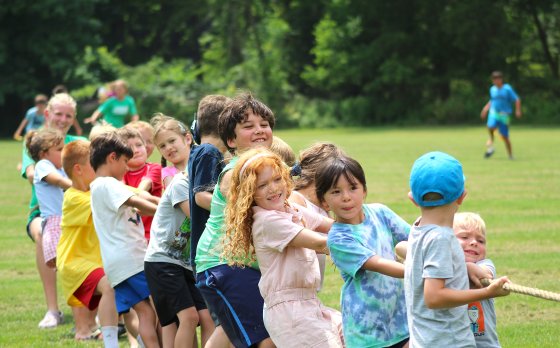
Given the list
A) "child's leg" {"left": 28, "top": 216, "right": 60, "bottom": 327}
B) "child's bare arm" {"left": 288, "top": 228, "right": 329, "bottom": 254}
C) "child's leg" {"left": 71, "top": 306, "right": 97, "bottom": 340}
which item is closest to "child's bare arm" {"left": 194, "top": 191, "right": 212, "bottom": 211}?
"child's bare arm" {"left": 288, "top": 228, "right": 329, "bottom": 254}

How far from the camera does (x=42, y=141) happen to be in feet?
27.4

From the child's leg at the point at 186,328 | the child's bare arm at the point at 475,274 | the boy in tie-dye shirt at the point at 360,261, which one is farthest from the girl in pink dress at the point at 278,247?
the child's leg at the point at 186,328

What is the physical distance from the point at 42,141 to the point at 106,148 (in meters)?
1.81

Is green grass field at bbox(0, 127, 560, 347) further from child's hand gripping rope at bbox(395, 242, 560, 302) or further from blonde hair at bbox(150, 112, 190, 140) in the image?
child's hand gripping rope at bbox(395, 242, 560, 302)

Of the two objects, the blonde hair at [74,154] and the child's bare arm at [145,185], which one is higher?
the blonde hair at [74,154]

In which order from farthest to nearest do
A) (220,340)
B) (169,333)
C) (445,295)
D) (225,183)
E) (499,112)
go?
(499,112) < (169,333) < (220,340) < (225,183) < (445,295)

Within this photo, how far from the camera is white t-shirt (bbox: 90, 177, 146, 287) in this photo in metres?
6.62

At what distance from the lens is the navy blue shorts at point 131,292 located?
667 centimetres

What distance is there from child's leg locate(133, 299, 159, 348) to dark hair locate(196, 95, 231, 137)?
1.60 meters

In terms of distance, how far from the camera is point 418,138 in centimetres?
3412

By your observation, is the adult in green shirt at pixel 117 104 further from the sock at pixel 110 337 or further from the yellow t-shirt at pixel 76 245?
the sock at pixel 110 337

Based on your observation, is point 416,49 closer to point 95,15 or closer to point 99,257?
point 95,15

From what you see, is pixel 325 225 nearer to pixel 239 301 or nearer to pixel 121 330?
pixel 239 301

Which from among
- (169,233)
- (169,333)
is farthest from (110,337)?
(169,233)
